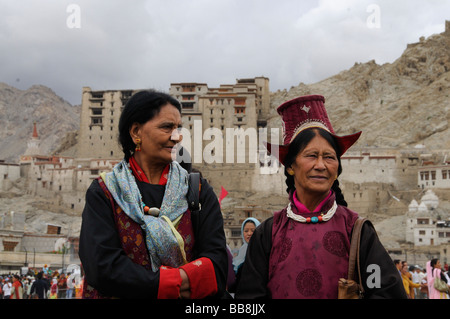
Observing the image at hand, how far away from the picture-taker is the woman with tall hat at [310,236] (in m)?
3.06

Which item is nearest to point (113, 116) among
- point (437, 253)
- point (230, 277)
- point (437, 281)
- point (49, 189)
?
point (49, 189)

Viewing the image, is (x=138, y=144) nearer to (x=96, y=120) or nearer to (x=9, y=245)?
(x=9, y=245)

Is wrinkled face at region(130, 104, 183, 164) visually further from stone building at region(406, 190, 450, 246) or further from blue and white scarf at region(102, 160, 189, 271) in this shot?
stone building at region(406, 190, 450, 246)

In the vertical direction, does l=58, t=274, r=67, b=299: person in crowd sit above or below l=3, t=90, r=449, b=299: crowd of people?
below

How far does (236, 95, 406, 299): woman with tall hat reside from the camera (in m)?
3.06

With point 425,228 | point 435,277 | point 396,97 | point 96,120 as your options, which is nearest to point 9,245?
point 425,228

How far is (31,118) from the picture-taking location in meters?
162

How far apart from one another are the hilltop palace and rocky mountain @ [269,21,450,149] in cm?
640

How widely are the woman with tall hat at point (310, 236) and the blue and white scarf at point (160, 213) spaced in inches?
21.2

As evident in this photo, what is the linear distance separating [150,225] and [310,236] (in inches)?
39.1

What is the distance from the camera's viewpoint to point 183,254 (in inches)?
119

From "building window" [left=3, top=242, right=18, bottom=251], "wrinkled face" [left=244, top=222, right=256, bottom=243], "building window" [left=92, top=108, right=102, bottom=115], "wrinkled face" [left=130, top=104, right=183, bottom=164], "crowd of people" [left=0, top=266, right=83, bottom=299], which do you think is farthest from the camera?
"building window" [left=92, top=108, right=102, bottom=115]

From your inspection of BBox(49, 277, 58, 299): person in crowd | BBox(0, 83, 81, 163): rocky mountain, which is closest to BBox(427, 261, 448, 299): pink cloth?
BBox(49, 277, 58, 299): person in crowd
